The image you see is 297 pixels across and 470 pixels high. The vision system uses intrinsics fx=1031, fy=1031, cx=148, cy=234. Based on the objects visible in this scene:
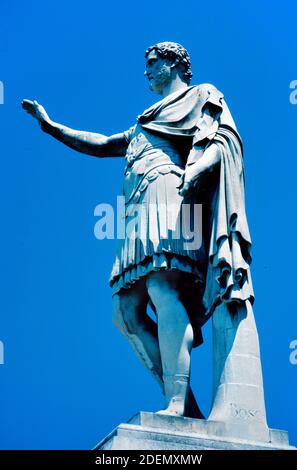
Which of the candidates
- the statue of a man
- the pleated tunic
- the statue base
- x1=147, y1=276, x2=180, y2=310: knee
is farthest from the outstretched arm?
the statue base

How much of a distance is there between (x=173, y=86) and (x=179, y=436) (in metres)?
5.23

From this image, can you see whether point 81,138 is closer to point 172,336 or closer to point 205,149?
point 205,149

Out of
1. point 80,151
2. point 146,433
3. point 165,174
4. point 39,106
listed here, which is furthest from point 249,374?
point 39,106

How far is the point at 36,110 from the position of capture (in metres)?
15.0

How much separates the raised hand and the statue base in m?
5.49

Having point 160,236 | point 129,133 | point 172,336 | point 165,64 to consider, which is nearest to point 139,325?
point 172,336

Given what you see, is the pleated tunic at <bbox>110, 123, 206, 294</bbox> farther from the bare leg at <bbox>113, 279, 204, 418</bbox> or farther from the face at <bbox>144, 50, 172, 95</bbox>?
the face at <bbox>144, 50, 172, 95</bbox>

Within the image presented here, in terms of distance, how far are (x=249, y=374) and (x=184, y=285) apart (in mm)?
1451

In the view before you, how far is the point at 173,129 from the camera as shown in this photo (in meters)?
13.3

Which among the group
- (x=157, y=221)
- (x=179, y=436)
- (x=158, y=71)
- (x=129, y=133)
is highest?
(x=158, y=71)

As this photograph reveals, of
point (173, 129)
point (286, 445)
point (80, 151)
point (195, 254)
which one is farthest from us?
point (80, 151)

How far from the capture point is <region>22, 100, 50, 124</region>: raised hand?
1493 centimetres
